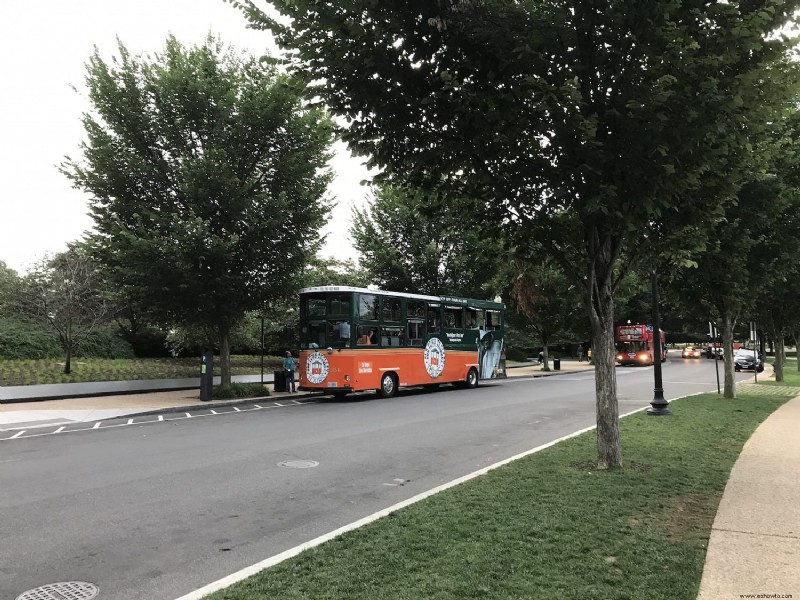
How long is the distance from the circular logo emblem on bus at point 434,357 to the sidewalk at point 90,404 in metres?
4.90

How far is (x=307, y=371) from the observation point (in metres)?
19.7

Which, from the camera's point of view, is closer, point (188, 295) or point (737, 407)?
point (737, 407)

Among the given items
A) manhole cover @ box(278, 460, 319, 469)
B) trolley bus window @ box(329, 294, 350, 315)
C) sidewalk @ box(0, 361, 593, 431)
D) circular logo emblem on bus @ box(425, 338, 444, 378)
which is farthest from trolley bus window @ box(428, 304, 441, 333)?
manhole cover @ box(278, 460, 319, 469)

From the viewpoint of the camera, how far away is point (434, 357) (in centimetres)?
2283

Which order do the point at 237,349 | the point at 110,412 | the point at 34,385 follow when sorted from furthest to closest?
1. the point at 237,349
2. the point at 34,385
3. the point at 110,412

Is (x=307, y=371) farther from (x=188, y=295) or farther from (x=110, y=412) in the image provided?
(x=110, y=412)

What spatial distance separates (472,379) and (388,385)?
574 centimetres

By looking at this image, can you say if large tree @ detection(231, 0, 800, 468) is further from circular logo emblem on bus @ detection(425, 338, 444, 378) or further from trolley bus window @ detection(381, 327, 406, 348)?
circular logo emblem on bus @ detection(425, 338, 444, 378)

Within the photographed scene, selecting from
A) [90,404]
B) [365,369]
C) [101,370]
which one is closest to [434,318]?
[365,369]

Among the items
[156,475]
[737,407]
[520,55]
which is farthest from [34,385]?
[737,407]

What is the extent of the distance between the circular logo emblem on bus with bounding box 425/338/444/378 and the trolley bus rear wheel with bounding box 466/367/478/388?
214 cm

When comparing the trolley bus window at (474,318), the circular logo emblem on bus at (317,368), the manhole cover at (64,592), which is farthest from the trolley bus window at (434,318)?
the manhole cover at (64,592)

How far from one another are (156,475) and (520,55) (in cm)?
712

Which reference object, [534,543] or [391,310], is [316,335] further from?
[534,543]
